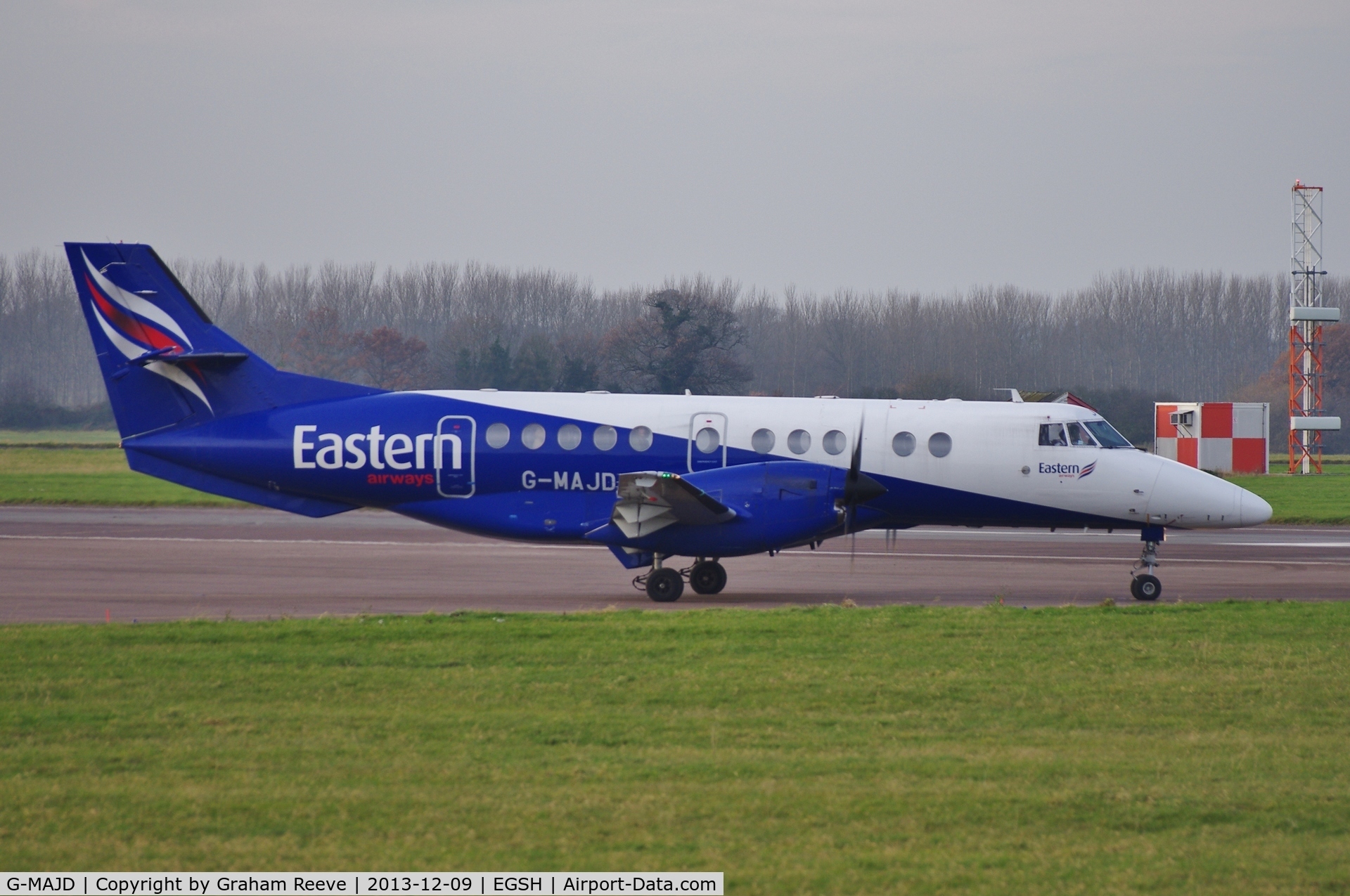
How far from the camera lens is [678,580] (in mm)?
17500

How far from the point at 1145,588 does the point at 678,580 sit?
22.2 feet

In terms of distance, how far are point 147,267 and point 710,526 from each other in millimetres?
9790

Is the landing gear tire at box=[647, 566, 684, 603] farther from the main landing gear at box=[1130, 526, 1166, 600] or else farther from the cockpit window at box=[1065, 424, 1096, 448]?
the main landing gear at box=[1130, 526, 1166, 600]

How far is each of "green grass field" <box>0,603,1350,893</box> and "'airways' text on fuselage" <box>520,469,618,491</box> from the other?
487 centimetres

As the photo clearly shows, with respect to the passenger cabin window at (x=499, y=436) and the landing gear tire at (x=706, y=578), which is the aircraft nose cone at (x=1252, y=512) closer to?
the landing gear tire at (x=706, y=578)

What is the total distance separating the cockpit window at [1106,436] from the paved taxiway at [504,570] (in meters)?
2.27

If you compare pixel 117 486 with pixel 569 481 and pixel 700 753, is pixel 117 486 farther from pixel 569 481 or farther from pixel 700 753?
pixel 700 753

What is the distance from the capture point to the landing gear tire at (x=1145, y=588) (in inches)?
690

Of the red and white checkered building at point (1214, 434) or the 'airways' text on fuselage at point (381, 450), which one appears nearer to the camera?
the 'airways' text on fuselage at point (381, 450)

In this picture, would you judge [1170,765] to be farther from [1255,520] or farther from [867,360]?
[867,360]

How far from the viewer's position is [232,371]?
1897 centimetres

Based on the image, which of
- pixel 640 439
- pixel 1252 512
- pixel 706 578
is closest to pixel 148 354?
pixel 640 439

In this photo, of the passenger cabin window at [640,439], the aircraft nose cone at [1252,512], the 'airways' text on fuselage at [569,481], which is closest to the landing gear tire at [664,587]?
the 'airways' text on fuselage at [569,481]

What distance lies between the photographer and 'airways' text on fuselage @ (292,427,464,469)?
18.5 metres
